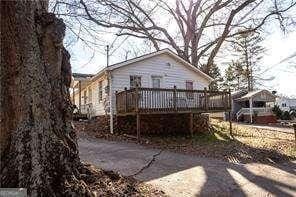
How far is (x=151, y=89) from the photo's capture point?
1872 cm

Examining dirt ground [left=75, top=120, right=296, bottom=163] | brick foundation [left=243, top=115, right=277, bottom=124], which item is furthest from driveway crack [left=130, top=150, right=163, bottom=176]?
brick foundation [left=243, top=115, right=277, bottom=124]

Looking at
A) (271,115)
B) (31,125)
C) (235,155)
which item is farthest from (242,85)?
(31,125)

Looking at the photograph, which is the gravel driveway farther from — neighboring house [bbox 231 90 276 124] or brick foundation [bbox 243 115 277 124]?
brick foundation [bbox 243 115 277 124]

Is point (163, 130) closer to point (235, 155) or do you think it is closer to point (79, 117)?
point (235, 155)

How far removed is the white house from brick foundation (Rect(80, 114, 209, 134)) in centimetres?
90

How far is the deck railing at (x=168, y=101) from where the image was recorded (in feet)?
60.7

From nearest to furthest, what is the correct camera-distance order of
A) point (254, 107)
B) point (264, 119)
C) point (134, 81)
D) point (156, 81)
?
point (134, 81)
point (156, 81)
point (264, 119)
point (254, 107)

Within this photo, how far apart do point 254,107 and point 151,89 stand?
2929 cm

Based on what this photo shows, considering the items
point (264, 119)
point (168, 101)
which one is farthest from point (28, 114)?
point (264, 119)

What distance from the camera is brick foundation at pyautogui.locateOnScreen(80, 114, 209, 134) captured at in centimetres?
2156

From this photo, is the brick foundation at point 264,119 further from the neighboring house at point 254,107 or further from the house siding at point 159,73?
the house siding at point 159,73

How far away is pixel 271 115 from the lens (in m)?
40.2

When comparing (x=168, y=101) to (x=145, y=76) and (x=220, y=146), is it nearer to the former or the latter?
(x=220, y=146)

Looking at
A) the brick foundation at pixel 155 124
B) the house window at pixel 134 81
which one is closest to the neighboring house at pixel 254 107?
the brick foundation at pixel 155 124
